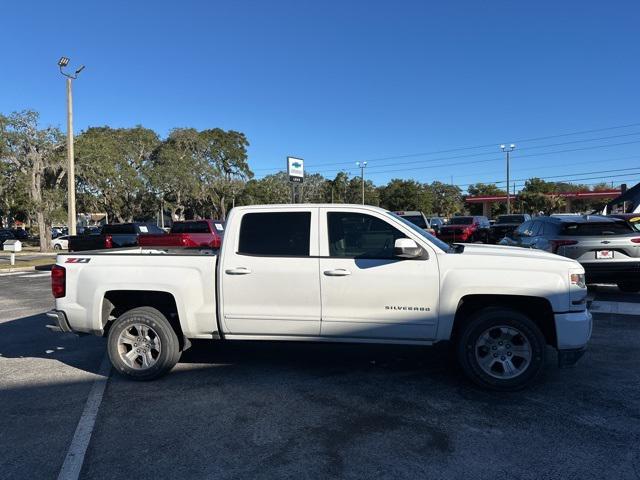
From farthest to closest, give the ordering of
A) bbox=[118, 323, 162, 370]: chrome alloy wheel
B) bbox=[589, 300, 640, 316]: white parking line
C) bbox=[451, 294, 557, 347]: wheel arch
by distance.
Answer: bbox=[589, 300, 640, 316]: white parking line → bbox=[118, 323, 162, 370]: chrome alloy wheel → bbox=[451, 294, 557, 347]: wheel arch

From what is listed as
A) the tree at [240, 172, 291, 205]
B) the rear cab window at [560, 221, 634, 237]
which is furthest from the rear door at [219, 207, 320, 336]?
the tree at [240, 172, 291, 205]

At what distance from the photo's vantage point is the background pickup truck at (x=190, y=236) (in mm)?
16125

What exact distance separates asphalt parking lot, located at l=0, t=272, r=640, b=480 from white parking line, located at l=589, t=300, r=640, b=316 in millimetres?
2391

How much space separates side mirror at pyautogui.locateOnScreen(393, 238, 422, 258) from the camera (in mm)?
4770

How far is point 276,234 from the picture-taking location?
523cm

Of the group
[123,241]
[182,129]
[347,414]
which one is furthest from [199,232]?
[182,129]

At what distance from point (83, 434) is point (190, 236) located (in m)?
12.5

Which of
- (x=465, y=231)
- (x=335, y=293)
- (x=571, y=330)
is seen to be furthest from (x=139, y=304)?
(x=465, y=231)

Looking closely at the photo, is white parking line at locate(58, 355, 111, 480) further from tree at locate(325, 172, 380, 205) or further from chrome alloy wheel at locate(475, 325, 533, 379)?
tree at locate(325, 172, 380, 205)

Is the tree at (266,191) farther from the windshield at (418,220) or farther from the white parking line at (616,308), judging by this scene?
the white parking line at (616,308)

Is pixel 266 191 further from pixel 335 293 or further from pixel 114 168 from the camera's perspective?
pixel 335 293

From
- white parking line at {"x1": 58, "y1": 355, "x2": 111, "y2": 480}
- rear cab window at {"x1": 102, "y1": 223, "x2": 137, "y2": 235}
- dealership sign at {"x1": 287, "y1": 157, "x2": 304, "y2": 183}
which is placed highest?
dealership sign at {"x1": 287, "y1": 157, "x2": 304, "y2": 183}

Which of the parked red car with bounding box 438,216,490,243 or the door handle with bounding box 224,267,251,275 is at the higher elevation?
the parked red car with bounding box 438,216,490,243

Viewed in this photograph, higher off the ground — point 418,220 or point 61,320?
point 418,220
